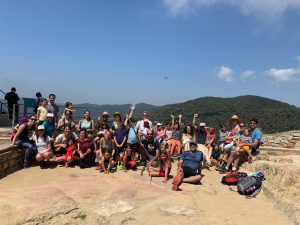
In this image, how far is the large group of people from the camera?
8.20 meters

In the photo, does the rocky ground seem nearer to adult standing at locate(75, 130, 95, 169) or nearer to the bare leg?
the bare leg

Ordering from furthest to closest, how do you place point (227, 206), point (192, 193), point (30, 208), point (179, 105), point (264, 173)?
point (179, 105)
point (264, 173)
point (192, 193)
point (227, 206)
point (30, 208)

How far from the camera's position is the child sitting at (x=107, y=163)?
8315 millimetres

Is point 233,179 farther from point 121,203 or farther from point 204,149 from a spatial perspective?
point 121,203

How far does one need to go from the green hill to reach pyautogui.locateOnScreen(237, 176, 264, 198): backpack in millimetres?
24969

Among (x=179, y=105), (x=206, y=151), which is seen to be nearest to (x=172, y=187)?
(x=206, y=151)

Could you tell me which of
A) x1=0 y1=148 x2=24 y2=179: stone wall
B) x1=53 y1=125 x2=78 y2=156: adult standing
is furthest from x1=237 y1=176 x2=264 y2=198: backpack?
x1=0 y1=148 x2=24 y2=179: stone wall

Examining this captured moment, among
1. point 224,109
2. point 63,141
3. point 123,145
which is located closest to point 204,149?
point 123,145

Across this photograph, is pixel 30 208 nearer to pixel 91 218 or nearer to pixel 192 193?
pixel 91 218

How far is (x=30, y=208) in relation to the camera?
531 cm

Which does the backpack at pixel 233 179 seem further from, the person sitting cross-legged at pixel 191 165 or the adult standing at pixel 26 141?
the adult standing at pixel 26 141

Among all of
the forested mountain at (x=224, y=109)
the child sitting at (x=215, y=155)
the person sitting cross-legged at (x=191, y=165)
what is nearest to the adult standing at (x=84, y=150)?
the person sitting cross-legged at (x=191, y=165)

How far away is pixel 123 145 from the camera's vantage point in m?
8.84

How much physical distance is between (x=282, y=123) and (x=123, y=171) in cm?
2288
